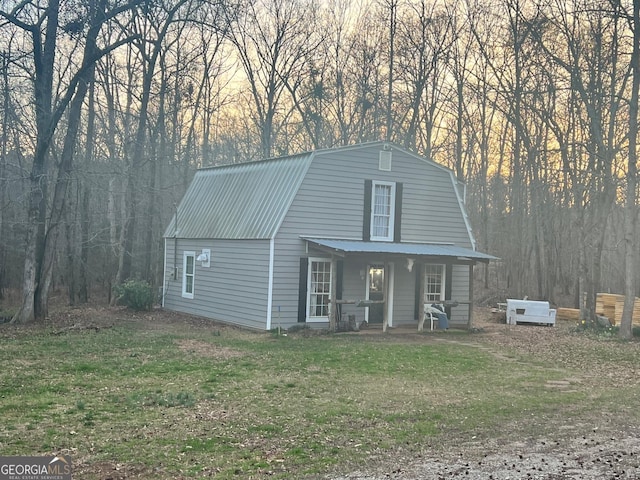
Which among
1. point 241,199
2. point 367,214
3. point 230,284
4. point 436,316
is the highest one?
point 241,199

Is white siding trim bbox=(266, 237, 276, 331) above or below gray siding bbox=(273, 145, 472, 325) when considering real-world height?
below

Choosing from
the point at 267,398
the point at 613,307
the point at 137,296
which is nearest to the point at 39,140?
the point at 137,296

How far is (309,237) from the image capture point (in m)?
18.3

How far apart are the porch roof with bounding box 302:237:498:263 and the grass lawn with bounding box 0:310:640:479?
2441mm

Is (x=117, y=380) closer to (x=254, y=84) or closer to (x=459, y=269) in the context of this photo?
(x=459, y=269)

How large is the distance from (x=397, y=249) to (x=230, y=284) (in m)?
5.02

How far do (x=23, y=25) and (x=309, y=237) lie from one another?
9.20 meters

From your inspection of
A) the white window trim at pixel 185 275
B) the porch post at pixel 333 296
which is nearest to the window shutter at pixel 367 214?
the porch post at pixel 333 296

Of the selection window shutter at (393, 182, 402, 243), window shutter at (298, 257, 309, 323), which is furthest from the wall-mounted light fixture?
window shutter at (393, 182, 402, 243)

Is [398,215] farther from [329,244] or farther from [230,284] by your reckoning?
[230,284]

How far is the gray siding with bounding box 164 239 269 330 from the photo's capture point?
17.9m

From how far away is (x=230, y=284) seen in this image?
759 inches

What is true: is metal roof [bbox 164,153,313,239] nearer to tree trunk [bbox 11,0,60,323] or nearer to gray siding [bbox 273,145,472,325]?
gray siding [bbox 273,145,472,325]
